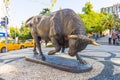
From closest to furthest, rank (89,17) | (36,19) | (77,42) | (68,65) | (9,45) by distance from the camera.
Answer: (77,42) < (68,65) < (36,19) < (9,45) < (89,17)

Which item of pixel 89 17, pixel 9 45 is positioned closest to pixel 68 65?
pixel 9 45

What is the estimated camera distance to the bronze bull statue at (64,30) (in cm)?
598

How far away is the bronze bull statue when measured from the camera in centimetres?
598

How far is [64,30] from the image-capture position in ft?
21.7

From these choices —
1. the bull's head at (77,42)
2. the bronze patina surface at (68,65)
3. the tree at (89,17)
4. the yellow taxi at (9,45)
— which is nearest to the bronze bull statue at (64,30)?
the bull's head at (77,42)

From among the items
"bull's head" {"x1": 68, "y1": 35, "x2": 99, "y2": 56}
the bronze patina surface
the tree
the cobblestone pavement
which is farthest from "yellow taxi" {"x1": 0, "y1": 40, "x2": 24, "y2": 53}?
"bull's head" {"x1": 68, "y1": 35, "x2": 99, "y2": 56}

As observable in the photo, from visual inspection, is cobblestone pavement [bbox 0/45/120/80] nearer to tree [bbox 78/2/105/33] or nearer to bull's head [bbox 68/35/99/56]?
bull's head [bbox 68/35/99/56]

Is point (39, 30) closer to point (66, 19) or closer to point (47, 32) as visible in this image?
point (47, 32)

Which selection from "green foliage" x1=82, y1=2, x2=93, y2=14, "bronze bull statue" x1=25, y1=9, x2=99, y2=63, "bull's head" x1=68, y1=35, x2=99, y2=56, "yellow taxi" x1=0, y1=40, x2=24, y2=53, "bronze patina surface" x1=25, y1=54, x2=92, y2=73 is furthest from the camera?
"green foliage" x1=82, y1=2, x2=93, y2=14

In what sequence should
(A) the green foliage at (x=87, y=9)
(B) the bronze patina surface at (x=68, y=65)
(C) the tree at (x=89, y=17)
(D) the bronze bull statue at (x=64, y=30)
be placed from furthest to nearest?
(A) the green foliage at (x=87, y=9), (C) the tree at (x=89, y=17), (B) the bronze patina surface at (x=68, y=65), (D) the bronze bull statue at (x=64, y=30)

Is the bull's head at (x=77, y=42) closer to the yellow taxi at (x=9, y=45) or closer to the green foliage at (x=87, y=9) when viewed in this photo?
the yellow taxi at (x=9, y=45)

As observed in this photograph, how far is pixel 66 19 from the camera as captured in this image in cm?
660

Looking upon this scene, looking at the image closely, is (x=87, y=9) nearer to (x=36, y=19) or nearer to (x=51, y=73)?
(x=36, y=19)

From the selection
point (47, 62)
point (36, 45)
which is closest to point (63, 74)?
point (47, 62)
